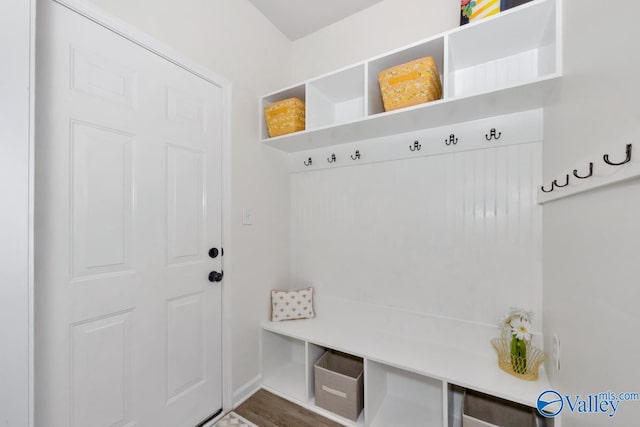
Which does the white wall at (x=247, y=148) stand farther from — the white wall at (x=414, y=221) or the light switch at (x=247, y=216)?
the white wall at (x=414, y=221)

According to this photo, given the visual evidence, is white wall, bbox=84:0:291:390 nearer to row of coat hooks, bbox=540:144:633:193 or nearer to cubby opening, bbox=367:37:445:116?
cubby opening, bbox=367:37:445:116

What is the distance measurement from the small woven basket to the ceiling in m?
2.34

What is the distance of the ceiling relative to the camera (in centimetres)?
188

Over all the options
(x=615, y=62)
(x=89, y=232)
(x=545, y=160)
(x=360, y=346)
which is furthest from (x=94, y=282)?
(x=545, y=160)

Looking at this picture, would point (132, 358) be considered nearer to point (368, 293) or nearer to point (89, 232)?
point (89, 232)

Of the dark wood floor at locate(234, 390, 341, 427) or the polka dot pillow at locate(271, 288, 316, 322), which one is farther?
the polka dot pillow at locate(271, 288, 316, 322)

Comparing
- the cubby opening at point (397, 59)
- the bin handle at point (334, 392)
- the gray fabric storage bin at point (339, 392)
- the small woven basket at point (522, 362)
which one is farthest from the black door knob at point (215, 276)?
the small woven basket at point (522, 362)

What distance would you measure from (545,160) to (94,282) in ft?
7.20

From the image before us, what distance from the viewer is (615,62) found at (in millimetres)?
644

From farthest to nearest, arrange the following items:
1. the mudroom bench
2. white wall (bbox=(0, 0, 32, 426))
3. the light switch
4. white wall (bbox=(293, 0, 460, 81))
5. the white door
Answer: the light switch < white wall (bbox=(293, 0, 460, 81)) < the mudroom bench < the white door < white wall (bbox=(0, 0, 32, 426))

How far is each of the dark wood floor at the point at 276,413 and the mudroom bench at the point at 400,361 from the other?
0.05 m

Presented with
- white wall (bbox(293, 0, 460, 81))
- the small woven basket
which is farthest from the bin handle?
white wall (bbox(293, 0, 460, 81))

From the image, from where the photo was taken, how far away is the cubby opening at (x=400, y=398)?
5.16 ft

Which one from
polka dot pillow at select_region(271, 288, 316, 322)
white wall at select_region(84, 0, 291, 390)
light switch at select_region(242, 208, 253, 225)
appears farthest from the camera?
polka dot pillow at select_region(271, 288, 316, 322)
